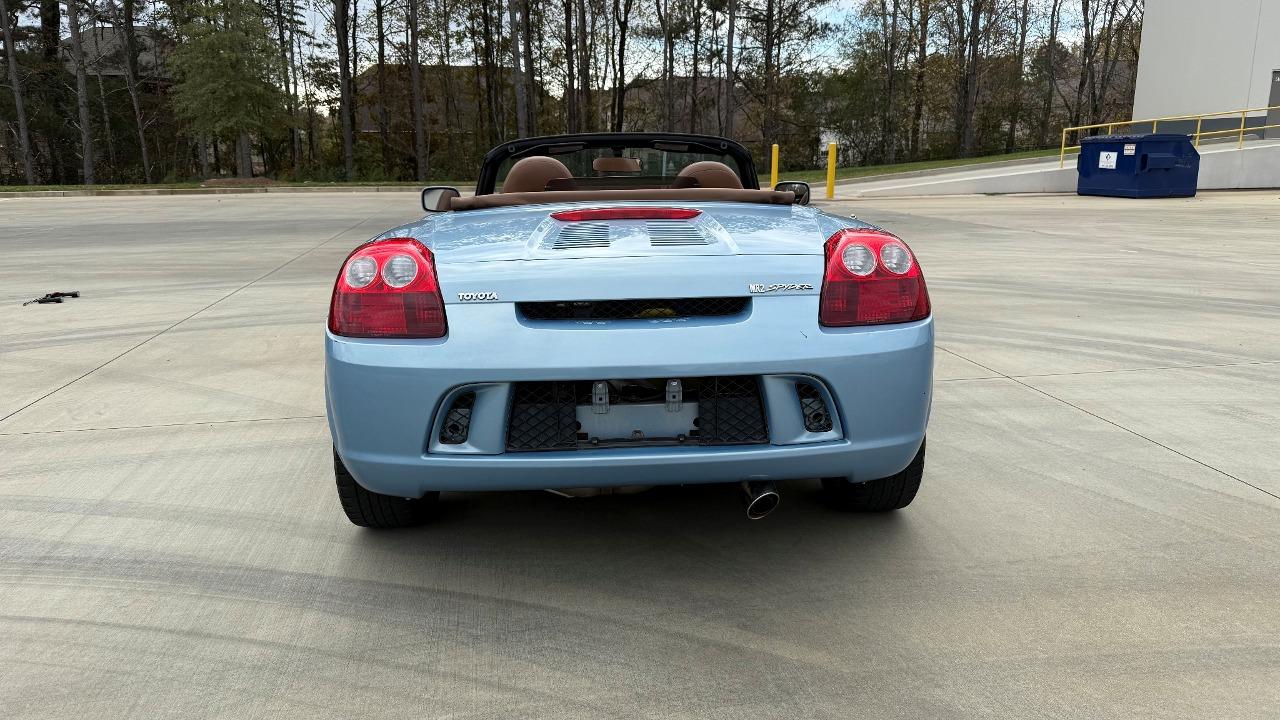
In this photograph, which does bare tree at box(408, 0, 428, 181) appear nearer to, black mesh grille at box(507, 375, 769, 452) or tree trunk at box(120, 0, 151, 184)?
tree trunk at box(120, 0, 151, 184)

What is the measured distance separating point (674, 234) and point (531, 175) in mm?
1548

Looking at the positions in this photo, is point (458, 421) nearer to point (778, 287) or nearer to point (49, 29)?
point (778, 287)

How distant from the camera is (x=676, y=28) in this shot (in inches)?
1690

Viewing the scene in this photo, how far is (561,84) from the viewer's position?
155ft

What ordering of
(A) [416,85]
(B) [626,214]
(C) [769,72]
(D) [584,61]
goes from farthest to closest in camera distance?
1. (D) [584,61]
2. (C) [769,72]
3. (A) [416,85]
4. (B) [626,214]

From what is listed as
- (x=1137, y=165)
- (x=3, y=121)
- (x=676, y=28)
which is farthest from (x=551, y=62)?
(x=1137, y=165)

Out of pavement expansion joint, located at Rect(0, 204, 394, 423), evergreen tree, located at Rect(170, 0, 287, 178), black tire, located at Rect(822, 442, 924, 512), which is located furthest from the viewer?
evergreen tree, located at Rect(170, 0, 287, 178)

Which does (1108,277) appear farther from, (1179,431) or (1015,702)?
(1015,702)

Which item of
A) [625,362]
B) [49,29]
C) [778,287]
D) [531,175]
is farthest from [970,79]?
[49,29]

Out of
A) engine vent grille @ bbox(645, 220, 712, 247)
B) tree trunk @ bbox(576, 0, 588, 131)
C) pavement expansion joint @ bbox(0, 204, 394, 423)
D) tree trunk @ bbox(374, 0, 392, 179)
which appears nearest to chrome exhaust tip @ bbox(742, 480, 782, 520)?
engine vent grille @ bbox(645, 220, 712, 247)

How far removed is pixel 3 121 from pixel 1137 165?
4905 centimetres

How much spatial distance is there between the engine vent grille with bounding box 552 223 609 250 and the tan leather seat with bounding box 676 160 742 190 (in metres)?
1.45

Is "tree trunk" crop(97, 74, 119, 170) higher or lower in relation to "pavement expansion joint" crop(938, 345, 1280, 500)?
higher

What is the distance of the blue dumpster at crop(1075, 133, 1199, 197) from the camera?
1955cm
